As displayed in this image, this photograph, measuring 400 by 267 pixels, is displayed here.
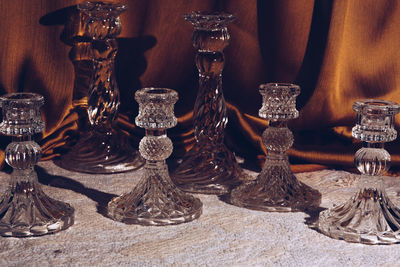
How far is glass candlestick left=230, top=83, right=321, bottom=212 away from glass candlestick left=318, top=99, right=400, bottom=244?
18cm

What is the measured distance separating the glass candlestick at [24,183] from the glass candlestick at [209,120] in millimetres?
421

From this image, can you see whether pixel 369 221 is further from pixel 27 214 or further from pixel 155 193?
pixel 27 214

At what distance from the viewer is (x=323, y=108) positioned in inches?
89.7

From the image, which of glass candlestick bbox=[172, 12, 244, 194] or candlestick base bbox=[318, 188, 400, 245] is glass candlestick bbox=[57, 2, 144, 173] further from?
candlestick base bbox=[318, 188, 400, 245]

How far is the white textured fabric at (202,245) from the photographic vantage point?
1556mm

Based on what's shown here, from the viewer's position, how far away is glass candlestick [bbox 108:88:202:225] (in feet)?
5.58

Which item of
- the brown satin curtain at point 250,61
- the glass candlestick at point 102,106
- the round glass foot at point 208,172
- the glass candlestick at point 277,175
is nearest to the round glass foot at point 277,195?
the glass candlestick at point 277,175

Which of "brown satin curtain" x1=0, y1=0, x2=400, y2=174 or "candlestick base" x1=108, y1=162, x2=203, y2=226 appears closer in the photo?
"candlestick base" x1=108, y1=162, x2=203, y2=226

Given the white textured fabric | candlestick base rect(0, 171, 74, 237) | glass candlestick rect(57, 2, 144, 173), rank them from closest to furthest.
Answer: the white textured fabric, candlestick base rect(0, 171, 74, 237), glass candlestick rect(57, 2, 144, 173)

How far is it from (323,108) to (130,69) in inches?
24.5

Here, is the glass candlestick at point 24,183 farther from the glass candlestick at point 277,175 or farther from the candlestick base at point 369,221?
the candlestick base at point 369,221

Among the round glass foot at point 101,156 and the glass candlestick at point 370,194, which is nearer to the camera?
the glass candlestick at point 370,194

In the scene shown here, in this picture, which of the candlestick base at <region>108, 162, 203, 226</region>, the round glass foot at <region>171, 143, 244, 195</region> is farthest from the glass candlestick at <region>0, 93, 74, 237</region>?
the round glass foot at <region>171, 143, 244, 195</region>

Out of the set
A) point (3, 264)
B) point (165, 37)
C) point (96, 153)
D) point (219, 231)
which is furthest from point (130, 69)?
point (3, 264)
